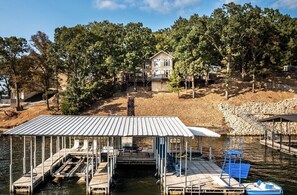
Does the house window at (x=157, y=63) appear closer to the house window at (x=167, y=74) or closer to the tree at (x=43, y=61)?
the house window at (x=167, y=74)

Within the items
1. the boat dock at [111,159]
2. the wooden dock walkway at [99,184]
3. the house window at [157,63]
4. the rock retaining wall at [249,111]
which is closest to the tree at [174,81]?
the house window at [157,63]

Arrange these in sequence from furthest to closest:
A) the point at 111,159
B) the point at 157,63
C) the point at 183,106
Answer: the point at 157,63
the point at 183,106
the point at 111,159

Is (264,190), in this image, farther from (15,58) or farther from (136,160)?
(15,58)

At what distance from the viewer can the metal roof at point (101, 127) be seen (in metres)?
20.9

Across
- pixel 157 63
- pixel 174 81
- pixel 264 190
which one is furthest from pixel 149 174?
pixel 157 63

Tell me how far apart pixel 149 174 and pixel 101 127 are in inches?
215

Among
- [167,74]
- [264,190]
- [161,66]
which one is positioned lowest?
[264,190]

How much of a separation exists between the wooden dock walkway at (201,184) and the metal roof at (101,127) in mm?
2816

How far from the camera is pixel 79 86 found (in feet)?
197

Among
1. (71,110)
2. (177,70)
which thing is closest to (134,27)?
(177,70)

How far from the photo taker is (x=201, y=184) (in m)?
20.2

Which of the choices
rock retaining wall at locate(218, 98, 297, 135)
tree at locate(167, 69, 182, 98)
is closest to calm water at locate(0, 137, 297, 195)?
rock retaining wall at locate(218, 98, 297, 135)

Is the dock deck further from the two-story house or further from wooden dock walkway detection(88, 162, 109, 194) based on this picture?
the two-story house

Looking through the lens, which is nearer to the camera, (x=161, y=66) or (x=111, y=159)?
(x=111, y=159)
